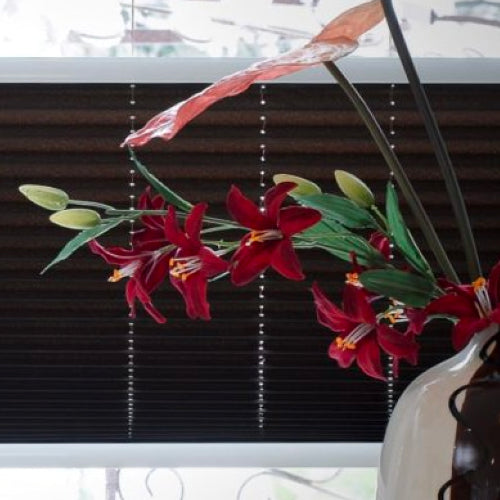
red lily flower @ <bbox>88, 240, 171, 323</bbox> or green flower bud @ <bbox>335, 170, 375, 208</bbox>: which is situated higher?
green flower bud @ <bbox>335, 170, 375, 208</bbox>

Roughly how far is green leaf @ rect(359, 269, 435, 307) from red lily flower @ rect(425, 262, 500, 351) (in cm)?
2

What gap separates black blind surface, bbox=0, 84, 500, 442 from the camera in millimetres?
2006

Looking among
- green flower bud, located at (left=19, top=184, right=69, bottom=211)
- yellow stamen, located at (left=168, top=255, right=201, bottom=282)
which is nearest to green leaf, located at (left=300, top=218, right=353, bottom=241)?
yellow stamen, located at (left=168, top=255, right=201, bottom=282)

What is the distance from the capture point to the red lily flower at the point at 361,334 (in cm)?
81

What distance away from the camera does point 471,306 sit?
788 mm

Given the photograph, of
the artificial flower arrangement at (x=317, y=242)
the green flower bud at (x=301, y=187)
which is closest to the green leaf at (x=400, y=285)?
the artificial flower arrangement at (x=317, y=242)

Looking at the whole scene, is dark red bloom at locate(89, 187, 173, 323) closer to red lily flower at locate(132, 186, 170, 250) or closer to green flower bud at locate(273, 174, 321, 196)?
red lily flower at locate(132, 186, 170, 250)

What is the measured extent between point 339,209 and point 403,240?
0.07 metres

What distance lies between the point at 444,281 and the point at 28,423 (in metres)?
1.41

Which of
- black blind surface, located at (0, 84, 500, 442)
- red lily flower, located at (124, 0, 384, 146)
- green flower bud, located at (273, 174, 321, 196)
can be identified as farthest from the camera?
black blind surface, located at (0, 84, 500, 442)

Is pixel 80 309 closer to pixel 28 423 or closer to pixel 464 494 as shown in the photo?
pixel 28 423

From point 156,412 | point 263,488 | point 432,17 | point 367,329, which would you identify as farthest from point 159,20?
point 367,329

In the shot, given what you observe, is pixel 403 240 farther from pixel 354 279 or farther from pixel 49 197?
pixel 49 197

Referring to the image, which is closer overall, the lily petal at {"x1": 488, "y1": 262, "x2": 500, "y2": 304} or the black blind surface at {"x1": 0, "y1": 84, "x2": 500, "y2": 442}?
the lily petal at {"x1": 488, "y1": 262, "x2": 500, "y2": 304}
